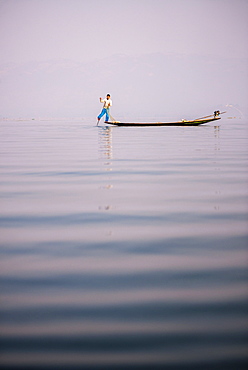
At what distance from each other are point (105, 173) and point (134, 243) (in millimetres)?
5101

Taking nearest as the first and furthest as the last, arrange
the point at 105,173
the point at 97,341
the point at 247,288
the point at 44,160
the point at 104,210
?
1. the point at 97,341
2. the point at 247,288
3. the point at 104,210
4. the point at 105,173
5. the point at 44,160

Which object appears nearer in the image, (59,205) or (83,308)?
(83,308)

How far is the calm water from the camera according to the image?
8.03ft

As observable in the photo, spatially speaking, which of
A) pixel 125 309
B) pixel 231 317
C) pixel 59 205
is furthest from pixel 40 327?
pixel 59 205

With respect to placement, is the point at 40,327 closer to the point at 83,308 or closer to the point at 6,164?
the point at 83,308

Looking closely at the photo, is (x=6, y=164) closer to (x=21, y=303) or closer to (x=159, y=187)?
(x=159, y=187)

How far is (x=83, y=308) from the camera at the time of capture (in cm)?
290

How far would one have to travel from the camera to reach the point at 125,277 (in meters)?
3.43

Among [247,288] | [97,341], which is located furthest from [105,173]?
[97,341]

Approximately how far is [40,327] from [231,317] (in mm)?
1041

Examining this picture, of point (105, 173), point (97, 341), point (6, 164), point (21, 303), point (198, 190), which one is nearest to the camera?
point (97, 341)

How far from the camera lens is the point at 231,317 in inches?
109

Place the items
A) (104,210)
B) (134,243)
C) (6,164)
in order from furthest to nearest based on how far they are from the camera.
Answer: (6,164) → (104,210) → (134,243)

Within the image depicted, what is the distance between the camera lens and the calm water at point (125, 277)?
2.45 m
